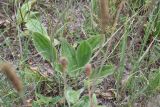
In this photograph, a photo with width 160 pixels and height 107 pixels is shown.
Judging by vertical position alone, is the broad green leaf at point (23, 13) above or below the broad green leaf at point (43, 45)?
above

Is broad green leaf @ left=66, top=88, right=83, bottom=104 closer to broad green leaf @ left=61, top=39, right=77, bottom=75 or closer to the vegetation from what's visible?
the vegetation

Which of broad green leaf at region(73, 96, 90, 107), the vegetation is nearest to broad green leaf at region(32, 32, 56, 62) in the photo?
the vegetation

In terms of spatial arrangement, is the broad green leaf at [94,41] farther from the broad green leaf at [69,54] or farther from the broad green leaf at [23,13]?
the broad green leaf at [23,13]

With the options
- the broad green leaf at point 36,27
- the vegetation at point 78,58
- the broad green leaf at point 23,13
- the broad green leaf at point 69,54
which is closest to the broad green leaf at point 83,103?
the vegetation at point 78,58

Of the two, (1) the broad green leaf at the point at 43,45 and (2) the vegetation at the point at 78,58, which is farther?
(1) the broad green leaf at the point at 43,45

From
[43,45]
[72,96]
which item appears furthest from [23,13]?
[72,96]

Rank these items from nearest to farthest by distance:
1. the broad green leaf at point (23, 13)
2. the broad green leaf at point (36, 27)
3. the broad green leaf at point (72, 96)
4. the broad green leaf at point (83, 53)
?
1. the broad green leaf at point (72, 96)
2. the broad green leaf at point (83, 53)
3. the broad green leaf at point (36, 27)
4. the broad green leaf at point (23, 13)

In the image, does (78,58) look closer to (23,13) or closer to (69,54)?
(69,54)

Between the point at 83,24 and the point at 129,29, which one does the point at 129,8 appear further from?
the point at 83,24
